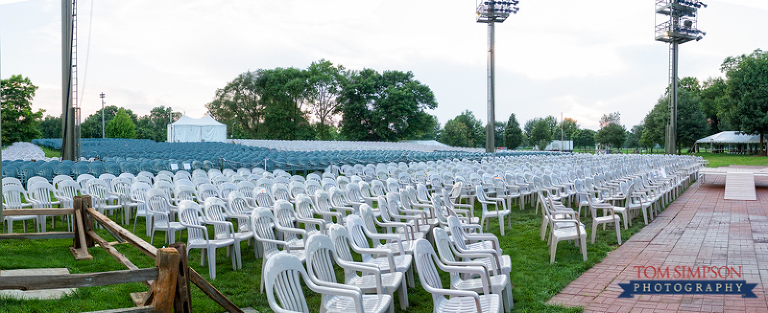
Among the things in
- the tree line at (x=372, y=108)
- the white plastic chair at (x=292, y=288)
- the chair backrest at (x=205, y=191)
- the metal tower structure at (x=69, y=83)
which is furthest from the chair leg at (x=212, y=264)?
the tree line at (x=372, y=108)

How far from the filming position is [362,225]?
530 cm

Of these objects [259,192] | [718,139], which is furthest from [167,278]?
[718,139]

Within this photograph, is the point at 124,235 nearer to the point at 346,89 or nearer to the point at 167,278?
the point at 167,278

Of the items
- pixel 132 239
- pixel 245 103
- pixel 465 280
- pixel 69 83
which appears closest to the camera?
pixel 132 239

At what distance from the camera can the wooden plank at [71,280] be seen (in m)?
2.93

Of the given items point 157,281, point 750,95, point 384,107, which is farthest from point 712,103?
point 157,281

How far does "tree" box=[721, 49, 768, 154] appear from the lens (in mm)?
45438

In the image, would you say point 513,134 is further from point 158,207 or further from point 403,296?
point 403,296

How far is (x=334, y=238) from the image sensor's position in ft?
14.8

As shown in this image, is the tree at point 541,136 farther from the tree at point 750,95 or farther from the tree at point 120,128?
the tree at point 120,128

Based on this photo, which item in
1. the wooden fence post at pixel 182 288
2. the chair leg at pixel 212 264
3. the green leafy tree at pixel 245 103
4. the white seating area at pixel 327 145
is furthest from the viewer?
the green leafy tree at pixel 245 103

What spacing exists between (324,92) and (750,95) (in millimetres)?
43641

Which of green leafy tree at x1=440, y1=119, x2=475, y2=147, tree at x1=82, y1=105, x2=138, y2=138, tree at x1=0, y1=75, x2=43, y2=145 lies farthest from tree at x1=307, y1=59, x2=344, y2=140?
tree at x1=0, y1=75, x2=43, y2=145

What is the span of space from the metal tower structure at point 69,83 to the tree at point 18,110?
38.9 metres
